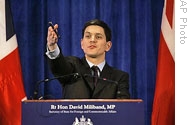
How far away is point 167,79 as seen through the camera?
281cm

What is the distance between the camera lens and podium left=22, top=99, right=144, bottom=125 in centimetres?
146

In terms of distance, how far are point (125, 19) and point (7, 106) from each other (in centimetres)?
137

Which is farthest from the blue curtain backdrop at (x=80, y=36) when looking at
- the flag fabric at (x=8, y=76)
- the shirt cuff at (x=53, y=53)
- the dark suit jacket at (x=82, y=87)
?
the shirt cuff at (x=53, y=53)

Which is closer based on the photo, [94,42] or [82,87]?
[82,87]

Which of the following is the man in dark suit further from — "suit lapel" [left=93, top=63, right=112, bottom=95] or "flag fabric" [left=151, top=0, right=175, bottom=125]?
"flag fabric" [left=151, top=0, right=175, bottom=125]

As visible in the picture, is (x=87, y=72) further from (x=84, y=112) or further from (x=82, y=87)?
(x=84, y=112)

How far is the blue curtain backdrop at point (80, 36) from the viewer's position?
3.23m

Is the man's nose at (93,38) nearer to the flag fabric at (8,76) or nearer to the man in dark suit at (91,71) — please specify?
the man in dark suit at (91,71)

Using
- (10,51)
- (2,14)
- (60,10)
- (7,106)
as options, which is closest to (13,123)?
(7,106)

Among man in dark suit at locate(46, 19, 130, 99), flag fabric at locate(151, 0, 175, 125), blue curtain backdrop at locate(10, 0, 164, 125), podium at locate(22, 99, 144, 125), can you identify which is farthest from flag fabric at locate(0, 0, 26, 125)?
podium at locate(22, 99, 144, 125)

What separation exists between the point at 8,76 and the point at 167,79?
1.33m

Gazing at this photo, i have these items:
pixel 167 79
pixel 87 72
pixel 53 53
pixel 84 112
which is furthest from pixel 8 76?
pixel 84 112

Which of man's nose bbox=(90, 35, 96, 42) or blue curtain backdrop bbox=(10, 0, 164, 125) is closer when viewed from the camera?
man's nose bbox=(90, 35, 96, 42)

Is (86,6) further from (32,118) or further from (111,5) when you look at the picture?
(32,118)
